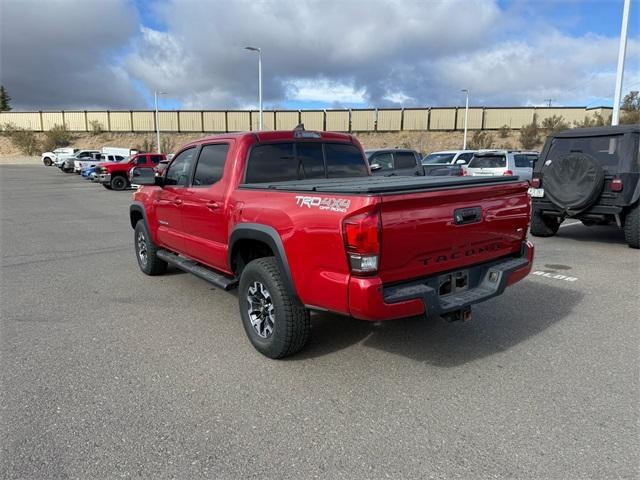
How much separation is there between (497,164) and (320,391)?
13084 millimetres

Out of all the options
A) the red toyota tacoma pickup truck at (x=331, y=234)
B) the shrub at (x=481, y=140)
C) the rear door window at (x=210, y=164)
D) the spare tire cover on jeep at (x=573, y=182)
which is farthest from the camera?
the shrub at (x=481, y=140)

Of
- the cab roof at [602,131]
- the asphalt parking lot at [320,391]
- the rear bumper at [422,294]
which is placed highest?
the cab roof at [602,131]

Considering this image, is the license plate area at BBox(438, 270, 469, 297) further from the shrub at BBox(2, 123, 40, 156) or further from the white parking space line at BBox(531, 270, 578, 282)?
the shrub at BBox(2, 123, 40, 156)

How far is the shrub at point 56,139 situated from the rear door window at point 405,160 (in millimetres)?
72130

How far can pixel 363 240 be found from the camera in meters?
3.01

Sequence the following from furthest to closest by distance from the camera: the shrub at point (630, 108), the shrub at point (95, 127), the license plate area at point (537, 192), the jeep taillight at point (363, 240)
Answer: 1. the shrub at point (95, 127)
2. the shrub at point (630, 108)
3. the license plate area at point (537, 192)
4. the jeep taillight at point (363, 240)

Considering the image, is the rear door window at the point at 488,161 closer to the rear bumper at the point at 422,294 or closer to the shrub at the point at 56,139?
the rear bumper at the point at 422,294

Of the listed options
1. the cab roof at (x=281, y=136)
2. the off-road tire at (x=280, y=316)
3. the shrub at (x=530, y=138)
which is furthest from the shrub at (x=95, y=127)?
the off-road tire at (x=280, y=316)

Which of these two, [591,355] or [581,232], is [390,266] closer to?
[591,355]

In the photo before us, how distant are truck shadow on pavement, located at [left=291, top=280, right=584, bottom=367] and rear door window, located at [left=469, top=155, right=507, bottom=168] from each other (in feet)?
33.1

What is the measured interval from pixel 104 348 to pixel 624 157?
824 centimetres

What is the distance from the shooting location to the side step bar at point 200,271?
4480mm

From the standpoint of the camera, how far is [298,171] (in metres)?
4.80

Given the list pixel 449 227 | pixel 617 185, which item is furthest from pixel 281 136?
pixel 617 185
